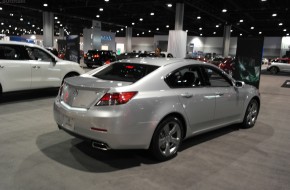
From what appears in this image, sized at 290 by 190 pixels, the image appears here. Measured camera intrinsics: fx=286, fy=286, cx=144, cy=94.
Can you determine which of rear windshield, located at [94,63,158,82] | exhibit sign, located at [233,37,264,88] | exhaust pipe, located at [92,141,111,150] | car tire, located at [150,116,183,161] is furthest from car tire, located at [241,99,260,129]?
exhibit sign, located at [233,37,264,88]

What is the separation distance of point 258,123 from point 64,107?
481 centimetres

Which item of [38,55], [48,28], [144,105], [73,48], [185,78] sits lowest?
[144,105]

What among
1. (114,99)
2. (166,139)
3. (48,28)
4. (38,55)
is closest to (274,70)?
(48,28)

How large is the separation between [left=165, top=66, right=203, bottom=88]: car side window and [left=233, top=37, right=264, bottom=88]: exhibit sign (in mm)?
7188

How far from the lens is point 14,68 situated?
309 inches

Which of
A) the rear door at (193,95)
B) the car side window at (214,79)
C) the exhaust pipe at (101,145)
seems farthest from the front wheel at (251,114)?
the exhaust pipe at (101,145)

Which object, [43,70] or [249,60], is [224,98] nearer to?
[43,70]

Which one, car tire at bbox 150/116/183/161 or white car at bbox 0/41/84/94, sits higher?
white car at bbox 0/41/84/94

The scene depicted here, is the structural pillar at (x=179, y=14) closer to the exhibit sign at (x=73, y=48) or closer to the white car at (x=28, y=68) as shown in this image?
the exhibit sign at (x=73, y=48)

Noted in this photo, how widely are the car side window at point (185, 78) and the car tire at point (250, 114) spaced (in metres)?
1.86

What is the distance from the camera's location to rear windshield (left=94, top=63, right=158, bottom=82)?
14.3 ft

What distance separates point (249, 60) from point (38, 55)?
7947 mm

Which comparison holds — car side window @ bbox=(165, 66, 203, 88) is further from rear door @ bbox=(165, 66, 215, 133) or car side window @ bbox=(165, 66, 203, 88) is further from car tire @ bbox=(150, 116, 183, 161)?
car tire @ bbox=(150, 116, 183, 161)

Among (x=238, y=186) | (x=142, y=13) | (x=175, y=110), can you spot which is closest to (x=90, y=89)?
(x=175, y=110)
